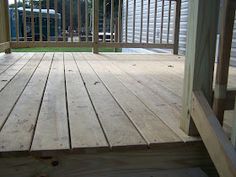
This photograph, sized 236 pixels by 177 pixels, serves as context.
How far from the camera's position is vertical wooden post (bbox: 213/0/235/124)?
1.21m

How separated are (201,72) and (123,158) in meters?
0.49

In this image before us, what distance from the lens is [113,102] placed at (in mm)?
1890

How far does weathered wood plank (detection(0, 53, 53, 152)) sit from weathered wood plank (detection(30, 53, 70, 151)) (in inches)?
1.2

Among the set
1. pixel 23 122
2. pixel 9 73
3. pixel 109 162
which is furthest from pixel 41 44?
pixel 109 162

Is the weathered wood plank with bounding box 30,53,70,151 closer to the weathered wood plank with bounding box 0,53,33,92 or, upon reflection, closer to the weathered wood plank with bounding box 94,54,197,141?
the weathered wood plank with bounding box 0,53,33,92

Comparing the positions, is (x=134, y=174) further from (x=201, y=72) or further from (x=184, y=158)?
(x=201, y=72)

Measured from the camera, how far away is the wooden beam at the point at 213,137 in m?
1.07

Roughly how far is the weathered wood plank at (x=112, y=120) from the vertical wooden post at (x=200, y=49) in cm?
27

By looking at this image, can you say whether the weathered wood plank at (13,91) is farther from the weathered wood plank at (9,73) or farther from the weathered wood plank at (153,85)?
the weathered wood plank at (153,85)

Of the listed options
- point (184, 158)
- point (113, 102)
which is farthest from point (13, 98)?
point (184, 158)

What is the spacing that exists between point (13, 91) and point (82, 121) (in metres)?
0.84

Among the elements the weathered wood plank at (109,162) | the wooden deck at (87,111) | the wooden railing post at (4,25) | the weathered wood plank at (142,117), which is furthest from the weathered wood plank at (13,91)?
the wooden railing post at (4,25)

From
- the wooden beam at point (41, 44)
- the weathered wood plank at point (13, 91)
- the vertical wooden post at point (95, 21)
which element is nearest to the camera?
the weathered wood plank at point (13, 91)

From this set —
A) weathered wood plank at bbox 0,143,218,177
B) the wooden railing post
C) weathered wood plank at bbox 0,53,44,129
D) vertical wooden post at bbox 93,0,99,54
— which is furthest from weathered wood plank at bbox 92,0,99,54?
weathered wood plank at bbox 0,143,218,177
